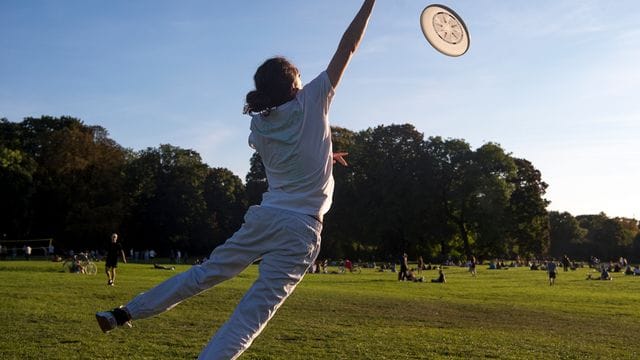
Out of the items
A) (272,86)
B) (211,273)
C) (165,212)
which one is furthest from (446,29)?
(165,212)

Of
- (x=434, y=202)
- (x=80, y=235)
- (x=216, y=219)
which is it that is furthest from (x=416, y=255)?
(x=80, y=235)

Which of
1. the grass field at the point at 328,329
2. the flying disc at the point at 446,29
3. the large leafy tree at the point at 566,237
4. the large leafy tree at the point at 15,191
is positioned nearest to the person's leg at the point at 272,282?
the flying disc at the point at 446,29

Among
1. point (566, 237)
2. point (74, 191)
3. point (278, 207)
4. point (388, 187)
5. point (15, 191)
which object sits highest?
point (388, 187)

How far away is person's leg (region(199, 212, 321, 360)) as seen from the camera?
4.91 meters

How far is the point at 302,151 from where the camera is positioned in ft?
17.0

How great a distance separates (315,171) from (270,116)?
643 mm

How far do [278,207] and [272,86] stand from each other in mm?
1086

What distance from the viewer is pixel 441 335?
524 inches

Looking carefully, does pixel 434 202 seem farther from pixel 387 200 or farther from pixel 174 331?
pixel 174 331

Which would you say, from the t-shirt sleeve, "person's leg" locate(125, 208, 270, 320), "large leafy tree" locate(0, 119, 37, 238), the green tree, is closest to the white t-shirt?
the t-shirt sleeve

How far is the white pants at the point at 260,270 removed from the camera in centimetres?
494

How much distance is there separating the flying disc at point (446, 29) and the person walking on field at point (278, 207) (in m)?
2.63

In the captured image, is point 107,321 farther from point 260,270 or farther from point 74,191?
point 74,191

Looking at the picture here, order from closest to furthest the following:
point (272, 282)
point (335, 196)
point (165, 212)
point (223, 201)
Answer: point (272, 282), point (335, 196), point (165, 212), point (223, 201)
